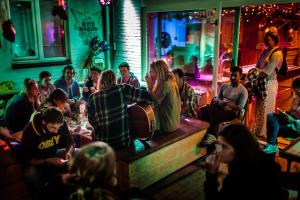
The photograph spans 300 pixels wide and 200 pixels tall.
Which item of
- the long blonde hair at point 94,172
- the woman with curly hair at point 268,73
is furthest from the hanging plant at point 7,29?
the woman with curly hair at point 268,73

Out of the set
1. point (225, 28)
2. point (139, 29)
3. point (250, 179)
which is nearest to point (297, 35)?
point (225, 28)

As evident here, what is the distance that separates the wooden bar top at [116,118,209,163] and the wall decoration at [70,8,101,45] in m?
3.71

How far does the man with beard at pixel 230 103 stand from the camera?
16.6 ft

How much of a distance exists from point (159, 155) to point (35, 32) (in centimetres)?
421

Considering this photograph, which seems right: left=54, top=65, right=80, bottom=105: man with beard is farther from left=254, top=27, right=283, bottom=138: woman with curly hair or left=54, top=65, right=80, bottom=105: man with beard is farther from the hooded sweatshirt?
left=254, top=27, right=283, bottom=138: woman with curly hair

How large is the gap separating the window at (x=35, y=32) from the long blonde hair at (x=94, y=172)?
5078 mm

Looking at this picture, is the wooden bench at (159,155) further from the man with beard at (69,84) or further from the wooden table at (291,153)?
the man with beard at (69,84)

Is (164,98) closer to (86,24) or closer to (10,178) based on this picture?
(10,178)

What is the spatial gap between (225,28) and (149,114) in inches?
150

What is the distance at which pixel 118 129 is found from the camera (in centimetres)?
386

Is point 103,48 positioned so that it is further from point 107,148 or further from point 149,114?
point 107,148

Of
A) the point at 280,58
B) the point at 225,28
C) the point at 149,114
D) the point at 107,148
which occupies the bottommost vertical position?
the point at 149,114

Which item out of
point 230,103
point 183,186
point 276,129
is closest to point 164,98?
point 183,186

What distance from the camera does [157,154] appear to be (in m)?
4.04
